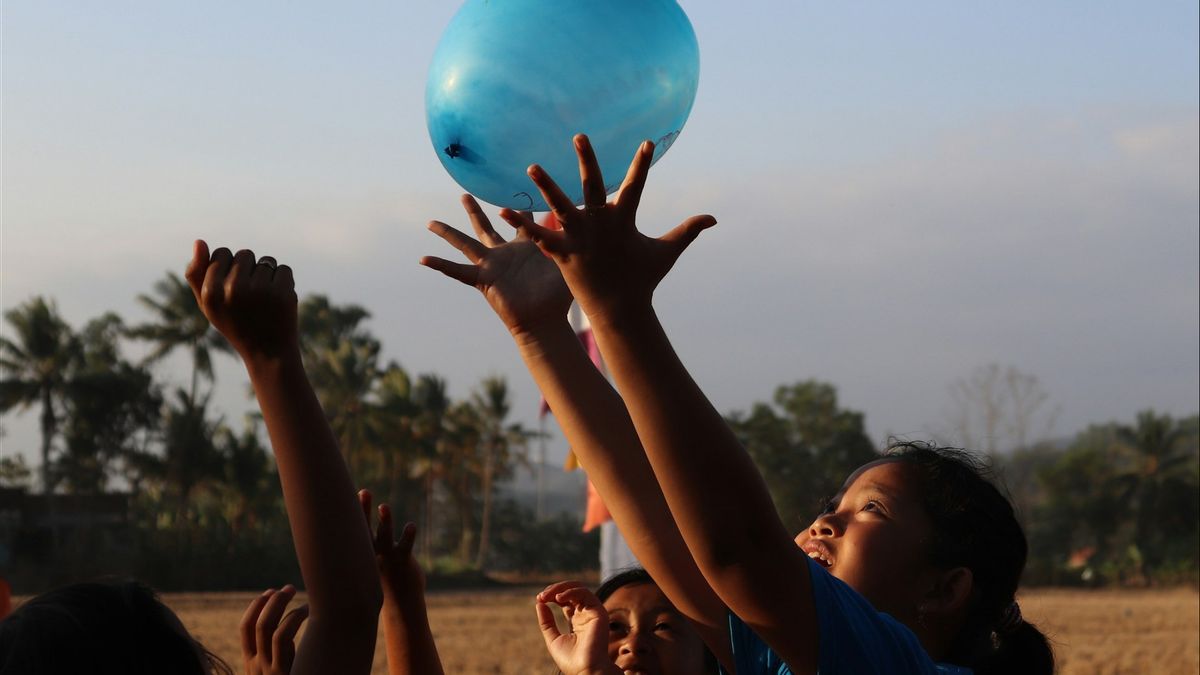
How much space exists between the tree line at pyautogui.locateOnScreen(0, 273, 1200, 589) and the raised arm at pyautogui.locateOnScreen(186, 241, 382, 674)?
3127cm

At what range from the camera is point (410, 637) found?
2.37 meters

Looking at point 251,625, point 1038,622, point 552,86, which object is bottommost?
point 1038,622

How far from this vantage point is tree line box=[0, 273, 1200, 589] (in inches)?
1526

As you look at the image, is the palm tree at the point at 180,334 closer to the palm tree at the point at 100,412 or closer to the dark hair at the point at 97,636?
the palm tree at the point at 100,412

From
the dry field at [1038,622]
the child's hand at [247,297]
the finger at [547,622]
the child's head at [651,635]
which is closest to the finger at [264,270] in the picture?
the child's hand at [247,297]

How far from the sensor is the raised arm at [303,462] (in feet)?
5.94

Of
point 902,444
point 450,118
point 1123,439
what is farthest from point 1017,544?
point 1123,439

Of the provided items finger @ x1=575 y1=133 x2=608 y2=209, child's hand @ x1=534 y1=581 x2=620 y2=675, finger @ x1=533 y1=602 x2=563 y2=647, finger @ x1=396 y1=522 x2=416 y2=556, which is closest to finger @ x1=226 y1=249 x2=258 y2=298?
finger @ x1=575 y1=133 x2=608 y2=209

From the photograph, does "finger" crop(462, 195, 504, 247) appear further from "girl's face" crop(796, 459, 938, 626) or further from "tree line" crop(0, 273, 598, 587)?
"tree line" crop(0, 273, 598, 587)

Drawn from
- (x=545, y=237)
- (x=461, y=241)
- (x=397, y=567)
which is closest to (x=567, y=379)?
(x=461, y=241)

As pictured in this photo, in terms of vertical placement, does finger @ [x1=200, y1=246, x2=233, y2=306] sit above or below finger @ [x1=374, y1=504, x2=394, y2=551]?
above

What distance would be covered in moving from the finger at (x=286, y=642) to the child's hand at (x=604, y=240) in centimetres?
72

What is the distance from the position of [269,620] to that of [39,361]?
42921 millimetres

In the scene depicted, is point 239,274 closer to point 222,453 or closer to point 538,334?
point 538,334
